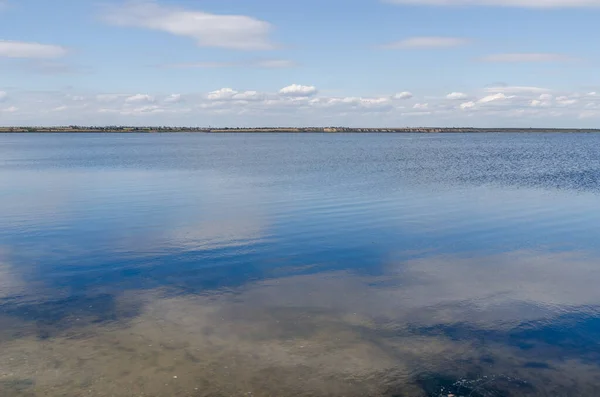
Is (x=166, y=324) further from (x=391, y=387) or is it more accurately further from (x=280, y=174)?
(x=280, y=174)

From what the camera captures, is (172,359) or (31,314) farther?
(31,314)

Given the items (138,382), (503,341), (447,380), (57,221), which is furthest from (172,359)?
(57,221)

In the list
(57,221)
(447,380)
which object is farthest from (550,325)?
(57,221)

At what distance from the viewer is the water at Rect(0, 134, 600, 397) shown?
12.7 meters

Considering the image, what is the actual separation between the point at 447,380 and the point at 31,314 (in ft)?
40.9

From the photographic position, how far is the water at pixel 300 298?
12742mm

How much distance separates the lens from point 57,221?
30938 mm

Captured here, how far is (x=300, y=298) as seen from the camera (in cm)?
1816

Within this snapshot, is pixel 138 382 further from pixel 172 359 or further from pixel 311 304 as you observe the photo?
pixel 311 304

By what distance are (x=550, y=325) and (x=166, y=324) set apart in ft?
37.5

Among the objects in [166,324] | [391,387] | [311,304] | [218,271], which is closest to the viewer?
[391,387]

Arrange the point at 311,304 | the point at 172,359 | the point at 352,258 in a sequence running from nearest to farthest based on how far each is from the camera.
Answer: the point at 172,359 → the point at 311,304 → the point at 352,258

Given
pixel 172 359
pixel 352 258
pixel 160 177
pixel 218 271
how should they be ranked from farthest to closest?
pixel 160 177 < pixel 352 258 < pixel 218 271 < pixel 172 359

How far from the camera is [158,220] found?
30922 millimetres
